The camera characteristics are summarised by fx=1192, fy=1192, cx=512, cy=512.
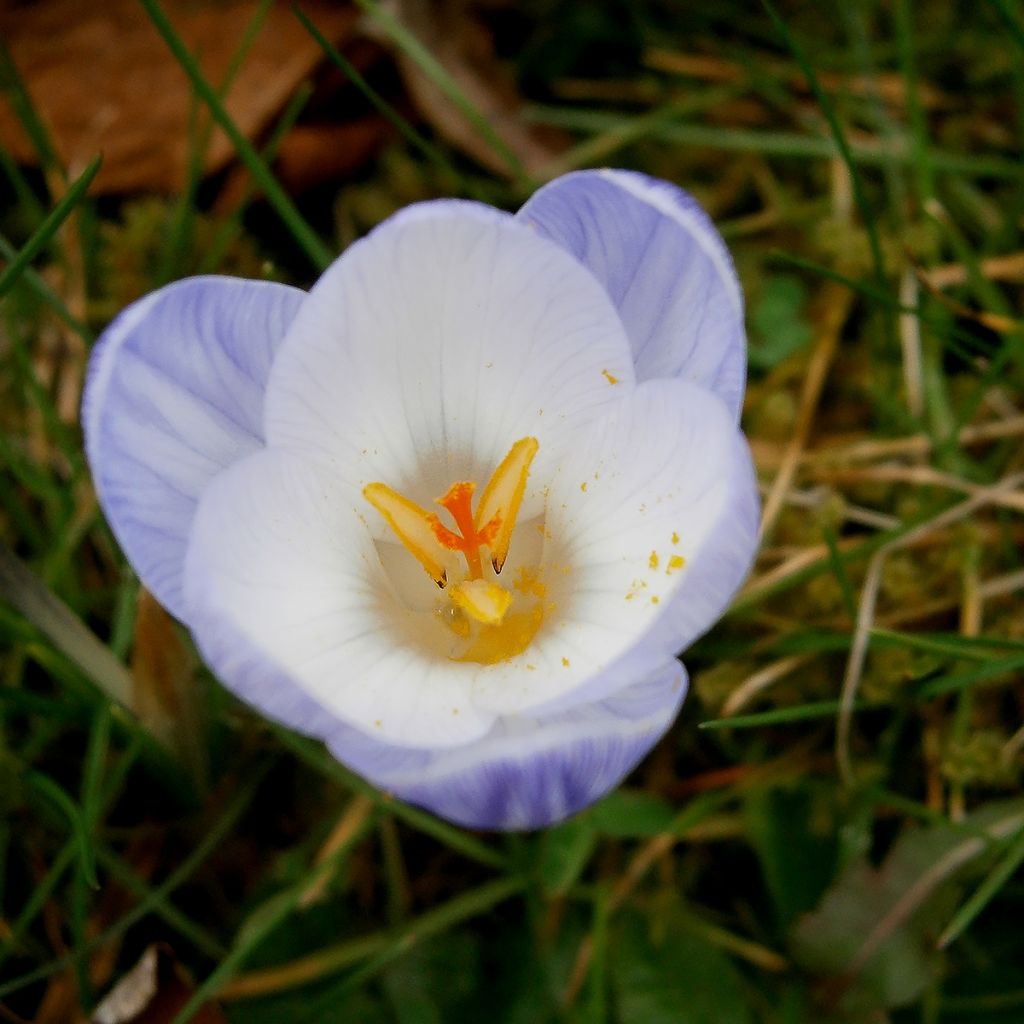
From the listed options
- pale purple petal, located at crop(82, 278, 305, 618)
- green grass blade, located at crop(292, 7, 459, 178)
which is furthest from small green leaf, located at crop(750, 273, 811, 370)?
pale purple petal, located at crop(82, 278, 305, 618)

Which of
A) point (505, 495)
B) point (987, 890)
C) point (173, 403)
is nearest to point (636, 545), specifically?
point (505, 495)

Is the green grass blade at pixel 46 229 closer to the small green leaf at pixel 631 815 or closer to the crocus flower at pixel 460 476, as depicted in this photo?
the crocus flower at pixel 460 476

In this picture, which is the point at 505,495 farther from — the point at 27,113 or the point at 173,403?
the point at 27,113

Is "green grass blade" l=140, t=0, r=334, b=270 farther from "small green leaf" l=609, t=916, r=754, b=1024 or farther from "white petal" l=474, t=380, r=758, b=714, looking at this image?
"small green leaf" l=609, t=916, r=754, b=1024

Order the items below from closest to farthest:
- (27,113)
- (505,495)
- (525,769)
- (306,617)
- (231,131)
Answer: (525,769)
(306,617)
(505,495)
(231,131)
(27,113)

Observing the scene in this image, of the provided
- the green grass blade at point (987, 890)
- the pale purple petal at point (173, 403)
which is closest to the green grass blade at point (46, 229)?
the pale purple petal at point (173, 403)

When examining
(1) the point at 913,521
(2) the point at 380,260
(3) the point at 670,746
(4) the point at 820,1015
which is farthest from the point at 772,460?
(2) the point at 380,260

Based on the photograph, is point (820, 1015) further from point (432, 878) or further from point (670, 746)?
point (432, 878)
